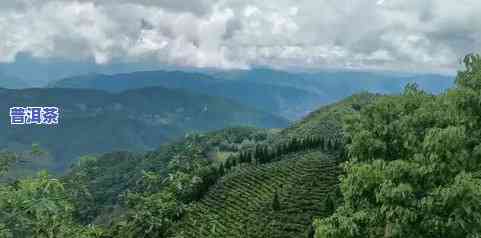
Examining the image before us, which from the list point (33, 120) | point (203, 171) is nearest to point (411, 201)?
point (33, 120)

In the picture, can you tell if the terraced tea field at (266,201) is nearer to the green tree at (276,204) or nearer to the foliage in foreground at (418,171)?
the green tree at (276,204)

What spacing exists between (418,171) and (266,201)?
268 ft

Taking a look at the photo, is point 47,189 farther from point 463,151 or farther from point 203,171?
point 203,171

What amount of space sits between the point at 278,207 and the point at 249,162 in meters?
50.0

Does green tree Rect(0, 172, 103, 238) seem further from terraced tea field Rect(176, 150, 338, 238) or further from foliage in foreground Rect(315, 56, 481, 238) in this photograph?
terraced tea field Rect(176, 150, 338, 238)

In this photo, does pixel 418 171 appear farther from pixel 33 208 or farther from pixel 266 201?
pixel 266 201

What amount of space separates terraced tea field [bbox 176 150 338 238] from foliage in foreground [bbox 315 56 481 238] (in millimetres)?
53833

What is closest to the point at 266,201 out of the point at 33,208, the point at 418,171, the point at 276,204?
the point at 276,204

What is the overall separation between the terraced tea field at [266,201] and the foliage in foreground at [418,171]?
53833 millimetres

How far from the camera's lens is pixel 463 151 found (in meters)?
23.2

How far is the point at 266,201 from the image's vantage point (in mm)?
102625

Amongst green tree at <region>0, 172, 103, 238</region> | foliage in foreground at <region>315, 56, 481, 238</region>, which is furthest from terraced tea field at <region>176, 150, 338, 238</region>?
green tree at <region>0, 172, 103, 238</region>

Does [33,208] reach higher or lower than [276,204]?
higher

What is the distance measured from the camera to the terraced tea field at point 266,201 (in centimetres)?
8844
